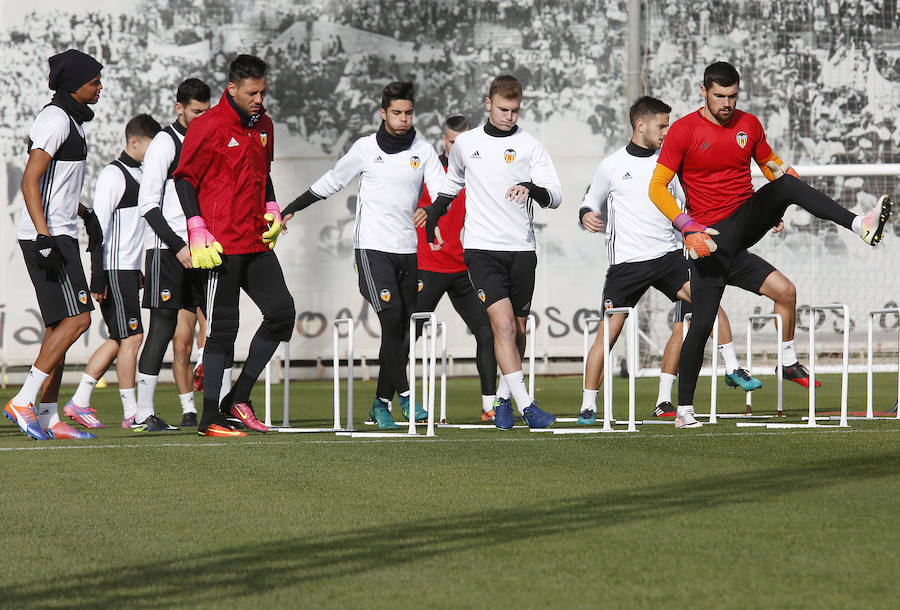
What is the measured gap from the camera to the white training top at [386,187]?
28.0 ft

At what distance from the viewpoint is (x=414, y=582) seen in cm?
328

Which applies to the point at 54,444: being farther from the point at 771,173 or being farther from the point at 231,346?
the point at 771,173

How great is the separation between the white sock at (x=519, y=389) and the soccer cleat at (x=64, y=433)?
8.39 ft

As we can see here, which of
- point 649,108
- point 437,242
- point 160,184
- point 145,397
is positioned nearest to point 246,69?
point 160,184

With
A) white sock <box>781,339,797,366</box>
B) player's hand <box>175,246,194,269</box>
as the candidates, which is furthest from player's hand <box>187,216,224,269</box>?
white sock <box>781,339,797,366</box>

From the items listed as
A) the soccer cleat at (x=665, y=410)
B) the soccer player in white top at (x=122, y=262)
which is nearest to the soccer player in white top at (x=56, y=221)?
the soccer player in white top at (x=122, y=262)

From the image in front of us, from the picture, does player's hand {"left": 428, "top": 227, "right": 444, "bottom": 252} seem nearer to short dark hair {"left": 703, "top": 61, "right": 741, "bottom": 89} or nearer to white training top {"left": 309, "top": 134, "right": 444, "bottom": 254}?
white training top {"left": 309, "top": 134, "right": 444, "bottom": 254}

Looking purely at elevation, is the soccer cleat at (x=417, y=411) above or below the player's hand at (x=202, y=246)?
below

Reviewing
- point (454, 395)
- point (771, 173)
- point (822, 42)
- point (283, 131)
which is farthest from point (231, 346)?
point (822, 42)

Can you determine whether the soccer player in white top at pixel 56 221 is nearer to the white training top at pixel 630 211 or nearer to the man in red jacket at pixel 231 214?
the man in red jacket at pixel 231 214

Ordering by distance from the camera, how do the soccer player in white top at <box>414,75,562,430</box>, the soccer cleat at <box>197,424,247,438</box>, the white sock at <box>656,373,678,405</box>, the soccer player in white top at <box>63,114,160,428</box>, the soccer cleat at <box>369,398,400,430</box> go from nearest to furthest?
1. the soccer cleat at <box>197,424,247,438</box>
2. the soccer player in white top at <box>414,75,562,430</box>
3. the soccer cleat at <box>369,398,400,430</box>
4. the soccer player in white top at <box>63,114,160,428</box>
5. the white sock at <box>656,373,678,405</box>

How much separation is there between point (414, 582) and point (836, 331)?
13.7 metres

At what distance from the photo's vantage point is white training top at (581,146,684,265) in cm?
874

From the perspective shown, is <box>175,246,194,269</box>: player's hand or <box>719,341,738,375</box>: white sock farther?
<box>719,341,738,375</box>: white sock
